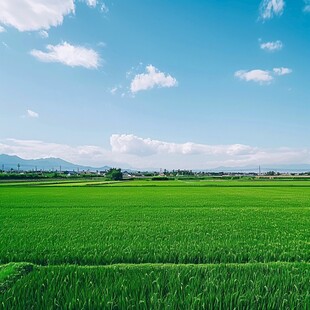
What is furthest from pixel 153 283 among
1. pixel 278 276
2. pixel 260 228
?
pixel 260 228

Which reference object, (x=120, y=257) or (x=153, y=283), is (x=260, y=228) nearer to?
(x=120, y=257)

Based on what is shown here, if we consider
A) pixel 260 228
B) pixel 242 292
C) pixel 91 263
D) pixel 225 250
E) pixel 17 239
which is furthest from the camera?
pixel 260 228

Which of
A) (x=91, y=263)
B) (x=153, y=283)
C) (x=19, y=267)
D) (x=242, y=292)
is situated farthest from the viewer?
(x=91, y=263)

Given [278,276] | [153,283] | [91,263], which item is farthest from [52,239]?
[278,276]

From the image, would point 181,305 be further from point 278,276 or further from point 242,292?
point 278,276

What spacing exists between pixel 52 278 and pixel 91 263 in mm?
2040

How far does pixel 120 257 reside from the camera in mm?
8070

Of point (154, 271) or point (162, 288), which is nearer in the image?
point (162, 288)

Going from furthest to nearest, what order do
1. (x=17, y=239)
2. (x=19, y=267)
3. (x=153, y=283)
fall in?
1. (x=17, y=239)
2. (x=19, y=267)
3. (x=153, y=283)

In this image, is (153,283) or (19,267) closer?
(153,283)

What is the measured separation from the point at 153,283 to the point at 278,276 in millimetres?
2783

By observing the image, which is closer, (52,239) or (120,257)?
(120,257)

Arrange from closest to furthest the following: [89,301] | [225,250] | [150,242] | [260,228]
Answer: [89,301] → [225,250] → [150,242] → [260,228]

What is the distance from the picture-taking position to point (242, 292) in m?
5.13
